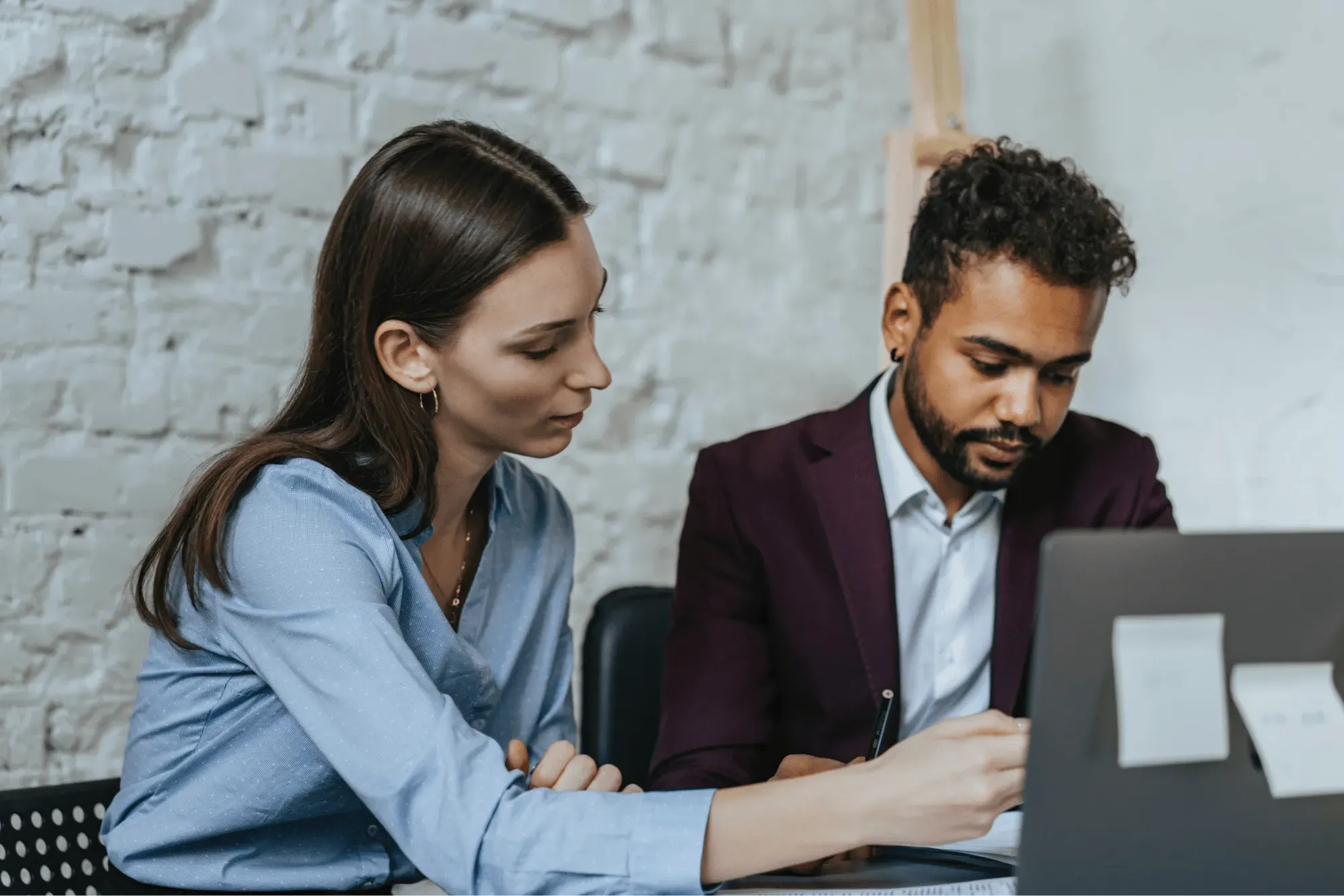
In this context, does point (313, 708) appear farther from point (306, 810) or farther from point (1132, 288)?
point (1132, 288)

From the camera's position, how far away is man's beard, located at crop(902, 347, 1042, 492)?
144 cm

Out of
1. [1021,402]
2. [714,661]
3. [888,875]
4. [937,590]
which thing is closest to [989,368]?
[1021,402]

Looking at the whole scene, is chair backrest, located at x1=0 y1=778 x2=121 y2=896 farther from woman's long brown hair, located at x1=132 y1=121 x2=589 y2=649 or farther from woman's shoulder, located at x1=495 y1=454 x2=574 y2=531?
woman's shoulder, located at x1=495 y1=454 x2=574 y2=531

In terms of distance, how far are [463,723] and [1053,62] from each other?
1758 mm

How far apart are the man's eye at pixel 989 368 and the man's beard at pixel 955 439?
0.19 ft

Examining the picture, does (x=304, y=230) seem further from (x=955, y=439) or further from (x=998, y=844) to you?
(x=998, y=844)

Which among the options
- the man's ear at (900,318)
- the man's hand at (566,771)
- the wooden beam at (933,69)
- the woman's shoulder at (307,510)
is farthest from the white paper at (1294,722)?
the wooden beam at (933,69)

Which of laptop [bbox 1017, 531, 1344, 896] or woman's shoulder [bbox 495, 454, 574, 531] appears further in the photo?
woman's shoulder [bbox 495, 454, 574, 531]

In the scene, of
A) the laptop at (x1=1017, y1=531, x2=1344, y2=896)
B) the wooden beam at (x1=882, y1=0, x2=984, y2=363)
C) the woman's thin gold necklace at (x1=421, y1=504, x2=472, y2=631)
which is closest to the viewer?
the laptop at (x1=1017, y1=531, x2=1344, y2=896)

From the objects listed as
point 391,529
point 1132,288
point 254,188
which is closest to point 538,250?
point 391,529

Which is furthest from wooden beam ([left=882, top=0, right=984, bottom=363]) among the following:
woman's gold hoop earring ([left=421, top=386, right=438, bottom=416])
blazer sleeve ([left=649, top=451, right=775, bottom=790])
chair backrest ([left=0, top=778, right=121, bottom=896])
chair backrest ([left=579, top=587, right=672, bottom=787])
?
chair backrest ([left=0, top=778, right=121, bottom=896])

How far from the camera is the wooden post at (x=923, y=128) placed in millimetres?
1889

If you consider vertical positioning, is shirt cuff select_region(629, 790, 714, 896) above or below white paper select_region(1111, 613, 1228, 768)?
below

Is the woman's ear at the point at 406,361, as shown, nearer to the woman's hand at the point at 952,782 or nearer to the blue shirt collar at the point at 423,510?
the blue shirt collar at the point at 423,510
